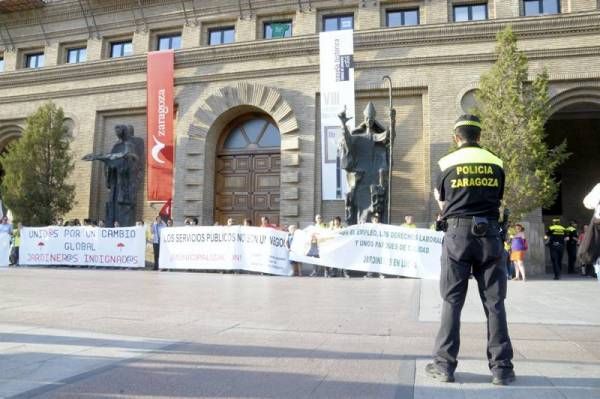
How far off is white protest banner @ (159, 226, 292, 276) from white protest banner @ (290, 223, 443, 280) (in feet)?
2.12

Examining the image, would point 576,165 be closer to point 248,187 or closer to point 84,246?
point 248,187

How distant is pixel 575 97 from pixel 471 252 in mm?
16463

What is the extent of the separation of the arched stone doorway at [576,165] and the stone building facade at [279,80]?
0.06 m

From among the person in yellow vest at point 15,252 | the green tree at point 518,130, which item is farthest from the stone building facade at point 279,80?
the person in yellow vest at point 15,252

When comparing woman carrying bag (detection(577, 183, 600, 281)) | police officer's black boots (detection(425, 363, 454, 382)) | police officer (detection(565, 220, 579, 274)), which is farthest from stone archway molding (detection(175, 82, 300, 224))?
police officer's black boots (detection(425, 363, 454, 382))

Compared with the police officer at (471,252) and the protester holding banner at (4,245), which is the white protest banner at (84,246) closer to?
the protester holding banner at (4,245)

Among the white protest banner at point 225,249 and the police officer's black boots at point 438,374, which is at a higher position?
the white protest banner at point 225,249

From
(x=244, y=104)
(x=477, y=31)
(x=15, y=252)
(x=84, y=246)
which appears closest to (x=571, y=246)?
(x=477, y=31)

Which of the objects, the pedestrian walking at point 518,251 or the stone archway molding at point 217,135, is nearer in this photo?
the pedestrian walking at point 518,251

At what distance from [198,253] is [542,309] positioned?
9.78 m

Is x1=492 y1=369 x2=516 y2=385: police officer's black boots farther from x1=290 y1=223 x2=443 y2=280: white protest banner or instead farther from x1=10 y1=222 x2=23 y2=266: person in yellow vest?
x1=10 y1=222 x2=23 y2=266: person in yellow vest

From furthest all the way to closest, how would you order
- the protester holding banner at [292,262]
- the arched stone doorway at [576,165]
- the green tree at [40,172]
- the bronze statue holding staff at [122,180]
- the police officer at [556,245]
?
the arched stone doorway at [576,165] → the bronze statue holding staff at [122,180] → the green tree at [40,172] → the police officer at [556,245] → the protester holding banner at [292,262]

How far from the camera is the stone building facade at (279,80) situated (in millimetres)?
17078

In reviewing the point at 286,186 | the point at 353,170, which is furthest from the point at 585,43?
the point at 286,186
